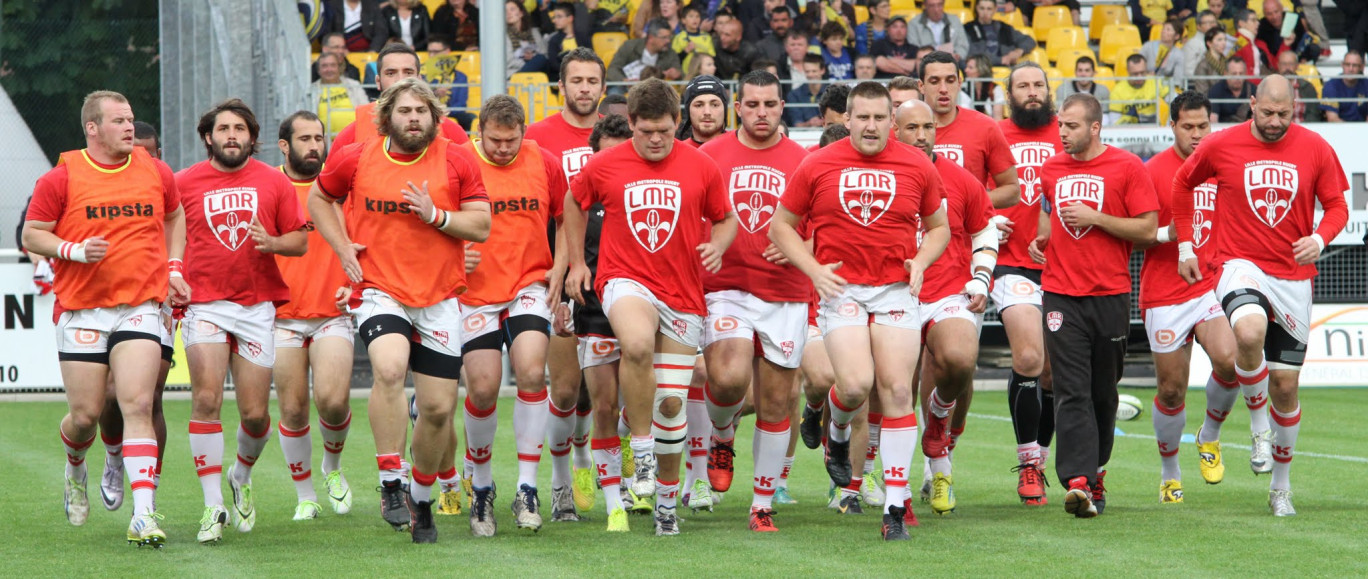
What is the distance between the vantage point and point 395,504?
757cm

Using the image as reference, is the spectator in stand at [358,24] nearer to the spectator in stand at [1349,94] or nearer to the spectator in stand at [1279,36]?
the spectator in stand at [1279,36]

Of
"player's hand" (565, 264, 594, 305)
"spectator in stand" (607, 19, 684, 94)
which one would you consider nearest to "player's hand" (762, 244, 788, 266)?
"player's hand" (565, 264, 594, 305)

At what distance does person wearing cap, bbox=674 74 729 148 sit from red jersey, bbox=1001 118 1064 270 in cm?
176

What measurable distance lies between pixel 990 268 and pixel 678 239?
1.56 meters

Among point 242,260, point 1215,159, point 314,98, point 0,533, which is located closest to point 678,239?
point 242,260

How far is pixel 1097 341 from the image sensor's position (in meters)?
8.84

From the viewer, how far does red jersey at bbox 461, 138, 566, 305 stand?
26.5 ft

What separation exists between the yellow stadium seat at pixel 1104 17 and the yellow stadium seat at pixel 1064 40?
0.73 meters

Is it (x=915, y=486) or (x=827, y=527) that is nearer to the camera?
(x=827, y=527)

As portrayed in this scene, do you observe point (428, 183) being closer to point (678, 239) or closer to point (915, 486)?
point (678, 239)

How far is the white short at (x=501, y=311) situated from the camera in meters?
7.97

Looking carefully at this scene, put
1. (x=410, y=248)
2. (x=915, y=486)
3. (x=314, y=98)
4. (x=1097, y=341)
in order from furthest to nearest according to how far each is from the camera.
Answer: (x=314, y=98)
(x=915, y=486)
(x=1097, y=341)
(x=410, y=248)

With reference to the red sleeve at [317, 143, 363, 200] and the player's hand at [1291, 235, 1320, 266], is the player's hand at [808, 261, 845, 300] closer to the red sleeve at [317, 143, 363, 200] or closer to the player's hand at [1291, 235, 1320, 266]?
the red sleeve at [317, 143, 363, 200]

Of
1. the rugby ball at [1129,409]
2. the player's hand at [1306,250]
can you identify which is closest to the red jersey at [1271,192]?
the player's hand at [1306,250]
